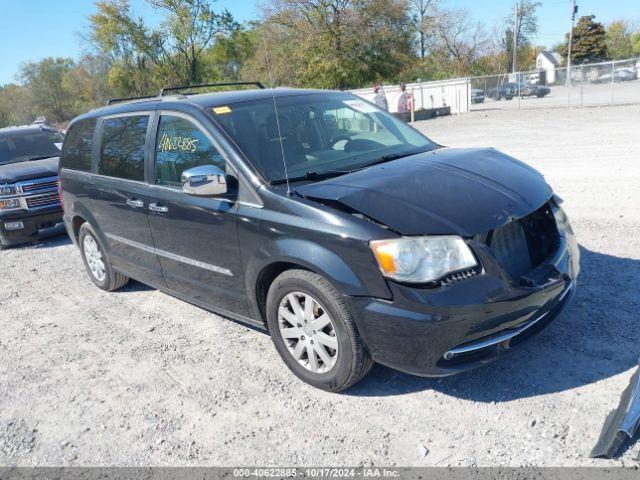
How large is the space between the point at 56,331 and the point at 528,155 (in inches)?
392

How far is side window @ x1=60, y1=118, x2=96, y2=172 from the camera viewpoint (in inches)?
224

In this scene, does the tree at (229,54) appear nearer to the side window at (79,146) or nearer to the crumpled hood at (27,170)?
the crumpled hood at (27,170)

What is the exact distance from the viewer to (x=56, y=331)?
5156mm

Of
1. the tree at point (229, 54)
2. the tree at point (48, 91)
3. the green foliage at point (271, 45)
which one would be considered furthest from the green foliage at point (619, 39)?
the tree at point (48, 91)

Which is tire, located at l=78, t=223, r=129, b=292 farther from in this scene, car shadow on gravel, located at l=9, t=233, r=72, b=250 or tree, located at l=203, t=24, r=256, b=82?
tree, located at l=203, t=24, r=256, b=82

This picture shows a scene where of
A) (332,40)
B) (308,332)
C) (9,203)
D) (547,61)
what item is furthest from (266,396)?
(547,61)

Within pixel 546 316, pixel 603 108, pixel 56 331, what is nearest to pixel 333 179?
pixel 546 316

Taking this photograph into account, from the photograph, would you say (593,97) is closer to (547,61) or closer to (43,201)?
(43,201)

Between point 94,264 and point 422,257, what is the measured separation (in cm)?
434

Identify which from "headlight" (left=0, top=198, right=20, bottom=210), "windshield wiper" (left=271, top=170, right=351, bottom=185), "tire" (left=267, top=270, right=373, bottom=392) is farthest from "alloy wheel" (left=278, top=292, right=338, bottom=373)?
"headlight" (left=0, top=198, right=20, bottom=210)

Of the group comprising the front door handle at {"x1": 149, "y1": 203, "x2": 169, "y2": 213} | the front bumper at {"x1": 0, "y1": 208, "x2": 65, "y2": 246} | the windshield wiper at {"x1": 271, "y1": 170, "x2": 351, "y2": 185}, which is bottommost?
the front bumper at {"x1": 0, "y1": 208, "x2": 65, "y2": 246}

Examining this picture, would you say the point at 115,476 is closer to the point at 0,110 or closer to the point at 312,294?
the point at 312,294

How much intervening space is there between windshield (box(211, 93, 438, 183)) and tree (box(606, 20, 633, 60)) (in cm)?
8356

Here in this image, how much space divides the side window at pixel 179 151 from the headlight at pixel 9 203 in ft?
15.9
